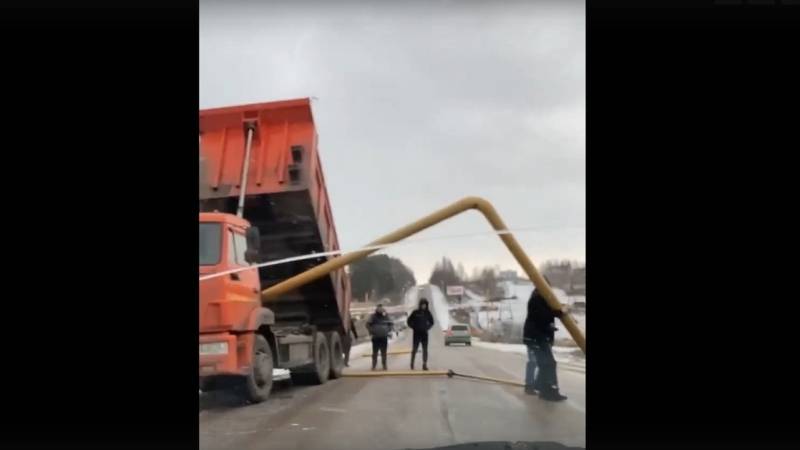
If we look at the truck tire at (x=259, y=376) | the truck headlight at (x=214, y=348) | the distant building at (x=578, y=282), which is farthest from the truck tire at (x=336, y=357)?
the distant building at (x=578, y=282)

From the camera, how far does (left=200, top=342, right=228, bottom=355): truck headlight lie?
361 cm

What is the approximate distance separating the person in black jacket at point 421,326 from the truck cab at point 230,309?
723 millimetres

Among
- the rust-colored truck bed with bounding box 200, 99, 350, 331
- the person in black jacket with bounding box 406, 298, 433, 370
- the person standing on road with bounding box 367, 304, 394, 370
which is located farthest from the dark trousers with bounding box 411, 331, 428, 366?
the rust-colored truck bed with bounding box 200, 99, 350, 331

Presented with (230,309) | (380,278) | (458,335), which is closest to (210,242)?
(230,309)

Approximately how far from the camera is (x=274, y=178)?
3.65 meters

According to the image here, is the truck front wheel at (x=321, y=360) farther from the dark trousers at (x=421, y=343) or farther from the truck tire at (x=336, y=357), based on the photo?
the dark trousers at (x=421, y=343)

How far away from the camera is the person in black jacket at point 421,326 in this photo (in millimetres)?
3705

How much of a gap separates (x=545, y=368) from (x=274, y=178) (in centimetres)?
161

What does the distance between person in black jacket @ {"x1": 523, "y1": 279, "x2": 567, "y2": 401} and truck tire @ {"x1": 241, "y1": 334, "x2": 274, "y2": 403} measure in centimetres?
126

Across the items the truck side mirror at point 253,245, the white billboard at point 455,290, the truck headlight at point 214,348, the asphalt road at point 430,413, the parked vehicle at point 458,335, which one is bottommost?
the asphalt road at point 430,413

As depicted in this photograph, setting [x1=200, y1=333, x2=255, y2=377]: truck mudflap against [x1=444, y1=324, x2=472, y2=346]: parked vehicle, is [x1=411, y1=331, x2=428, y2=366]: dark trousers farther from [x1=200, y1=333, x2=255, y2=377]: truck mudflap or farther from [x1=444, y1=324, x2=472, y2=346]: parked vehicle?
[x1=200, y1=333, x2=255, y2=377]: truck mudflap
